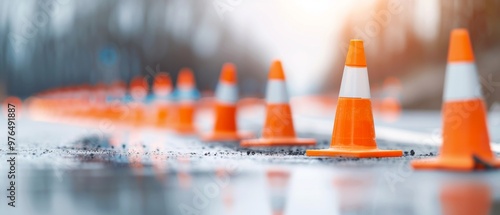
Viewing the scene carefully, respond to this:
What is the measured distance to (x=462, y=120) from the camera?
28.6ft

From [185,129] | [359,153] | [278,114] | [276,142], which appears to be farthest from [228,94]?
[359,153]

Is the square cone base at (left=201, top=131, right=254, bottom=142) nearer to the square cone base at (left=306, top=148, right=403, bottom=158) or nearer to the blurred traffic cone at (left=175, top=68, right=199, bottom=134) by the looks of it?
the blurred traffic cone at (left=175, top=68, right=199, bottom=134)

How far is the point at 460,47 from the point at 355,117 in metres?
1.92

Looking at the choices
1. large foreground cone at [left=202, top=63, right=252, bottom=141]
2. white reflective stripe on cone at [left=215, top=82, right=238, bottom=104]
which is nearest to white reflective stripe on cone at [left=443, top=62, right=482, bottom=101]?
large foreground cone at [left=202, top=63, right=252, bottom=141]

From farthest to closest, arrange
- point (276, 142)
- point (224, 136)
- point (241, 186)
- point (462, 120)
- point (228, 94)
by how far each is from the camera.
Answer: point (228, 94) < point (224, 136) < point (276, 142) < point (462, 120) < point (241, 186)

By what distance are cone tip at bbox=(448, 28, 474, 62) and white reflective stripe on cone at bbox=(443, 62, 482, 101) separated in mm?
49

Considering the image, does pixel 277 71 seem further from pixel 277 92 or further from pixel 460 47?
pixel 460 47

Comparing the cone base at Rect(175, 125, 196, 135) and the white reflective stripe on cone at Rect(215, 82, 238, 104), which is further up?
the white reflective stripe on cone at Rect(215, 82, 238, 104)

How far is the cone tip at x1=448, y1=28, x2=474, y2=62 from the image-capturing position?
8758 millimetres

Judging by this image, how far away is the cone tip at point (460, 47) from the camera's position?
876cm

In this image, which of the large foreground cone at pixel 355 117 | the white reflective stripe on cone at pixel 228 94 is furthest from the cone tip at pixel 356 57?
the white reflective stripe on cone at pixel 228 94

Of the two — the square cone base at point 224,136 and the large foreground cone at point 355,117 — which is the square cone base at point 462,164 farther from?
the square cone base at point 224,136

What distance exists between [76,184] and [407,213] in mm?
2870

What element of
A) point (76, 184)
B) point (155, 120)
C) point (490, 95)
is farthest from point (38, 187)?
point (490, 95)
